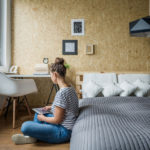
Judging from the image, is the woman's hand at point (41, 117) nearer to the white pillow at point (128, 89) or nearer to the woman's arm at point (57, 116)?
the woman's arm at point (57, 116)

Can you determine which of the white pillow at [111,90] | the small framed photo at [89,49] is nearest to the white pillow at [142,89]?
the white pillow at [111,90]

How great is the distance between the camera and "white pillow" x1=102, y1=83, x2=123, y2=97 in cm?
288

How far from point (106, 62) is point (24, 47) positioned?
1.73 metres

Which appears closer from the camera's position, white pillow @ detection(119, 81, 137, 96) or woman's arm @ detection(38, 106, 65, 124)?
woman's arm @ detection(38, 106, 65, 124)

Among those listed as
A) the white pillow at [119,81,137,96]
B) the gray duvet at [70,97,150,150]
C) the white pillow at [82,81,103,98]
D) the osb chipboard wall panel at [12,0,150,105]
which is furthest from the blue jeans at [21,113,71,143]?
the osb chipboard wall panel at [12,0,150,105]

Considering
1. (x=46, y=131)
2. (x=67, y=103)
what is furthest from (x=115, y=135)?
(x=46, y=131)

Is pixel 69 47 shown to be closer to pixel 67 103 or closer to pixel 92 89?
pixel 92 89

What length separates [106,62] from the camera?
12.4ft

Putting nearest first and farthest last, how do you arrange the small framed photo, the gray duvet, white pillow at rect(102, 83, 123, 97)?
the gray duvet < white pillow at rect(102, 83, 123, 97) < the small framed photo

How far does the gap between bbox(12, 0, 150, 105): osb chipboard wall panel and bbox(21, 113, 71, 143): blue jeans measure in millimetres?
2085

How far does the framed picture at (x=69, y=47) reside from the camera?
376 cm

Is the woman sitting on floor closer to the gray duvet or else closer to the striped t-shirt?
the striped t-shirt

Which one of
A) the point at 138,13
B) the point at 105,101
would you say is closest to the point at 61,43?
the point at 138,13

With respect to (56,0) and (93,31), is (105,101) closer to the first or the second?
(93,31)
